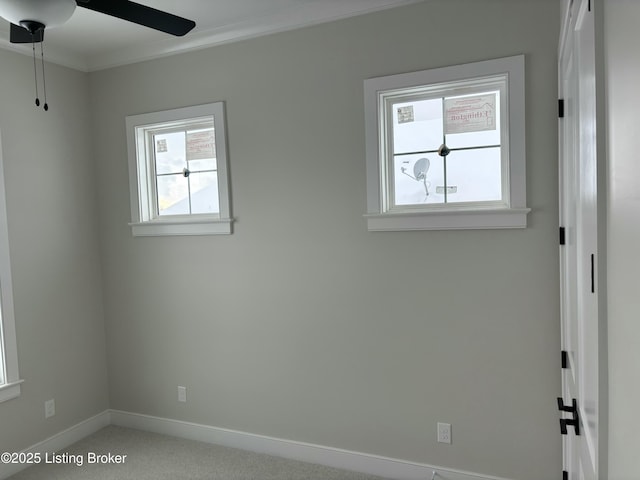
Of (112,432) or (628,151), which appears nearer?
(628,151)

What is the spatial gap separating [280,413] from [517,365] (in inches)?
59.2

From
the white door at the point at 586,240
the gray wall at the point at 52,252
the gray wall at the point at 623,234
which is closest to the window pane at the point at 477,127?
the white door at the point at 586,240

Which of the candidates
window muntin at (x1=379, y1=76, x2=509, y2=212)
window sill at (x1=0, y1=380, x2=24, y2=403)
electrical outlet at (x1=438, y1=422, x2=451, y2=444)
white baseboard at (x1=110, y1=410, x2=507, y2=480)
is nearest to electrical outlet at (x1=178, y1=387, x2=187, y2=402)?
white baseboard at (x1=110, y1=410, x2=507, y2=480)

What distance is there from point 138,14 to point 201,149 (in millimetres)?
1499

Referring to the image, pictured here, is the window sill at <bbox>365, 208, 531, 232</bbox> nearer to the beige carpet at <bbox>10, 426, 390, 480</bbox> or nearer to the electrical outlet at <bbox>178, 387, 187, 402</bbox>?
the beige carpet at <bbox>10, 426, 390, 480</bbox>

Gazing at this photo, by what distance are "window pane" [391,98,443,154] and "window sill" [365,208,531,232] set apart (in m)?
0.39

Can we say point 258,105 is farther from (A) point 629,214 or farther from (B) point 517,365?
(A) point 629,214

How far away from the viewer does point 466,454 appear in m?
2.61

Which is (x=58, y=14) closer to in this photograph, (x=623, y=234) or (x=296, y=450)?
(x=623, y=234)

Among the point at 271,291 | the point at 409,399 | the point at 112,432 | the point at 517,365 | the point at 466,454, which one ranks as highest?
the point at 271,291

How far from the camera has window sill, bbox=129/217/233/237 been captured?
3174mm

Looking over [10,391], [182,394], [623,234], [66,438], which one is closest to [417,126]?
[623,234]

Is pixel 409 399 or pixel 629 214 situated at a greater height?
pixel 629 214

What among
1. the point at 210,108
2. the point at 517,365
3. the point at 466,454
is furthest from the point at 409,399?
the point at 210,108
